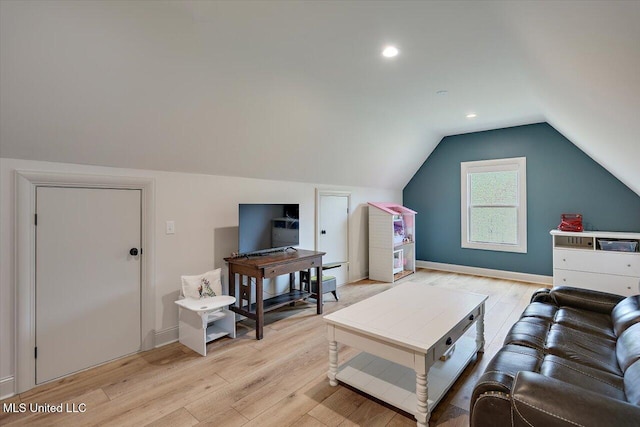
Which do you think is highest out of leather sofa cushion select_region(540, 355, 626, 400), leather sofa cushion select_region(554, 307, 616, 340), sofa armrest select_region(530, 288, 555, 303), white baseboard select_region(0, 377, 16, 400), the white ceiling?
the white ceiling

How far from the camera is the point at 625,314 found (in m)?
2.04

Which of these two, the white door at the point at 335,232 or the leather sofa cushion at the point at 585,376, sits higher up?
the white door at the point at 335,232

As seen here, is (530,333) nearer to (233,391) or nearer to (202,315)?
(233,391)

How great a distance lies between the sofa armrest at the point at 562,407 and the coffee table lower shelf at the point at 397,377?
2.70 ft

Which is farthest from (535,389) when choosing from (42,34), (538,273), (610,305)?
(538,273)

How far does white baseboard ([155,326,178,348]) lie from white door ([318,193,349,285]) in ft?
7.35

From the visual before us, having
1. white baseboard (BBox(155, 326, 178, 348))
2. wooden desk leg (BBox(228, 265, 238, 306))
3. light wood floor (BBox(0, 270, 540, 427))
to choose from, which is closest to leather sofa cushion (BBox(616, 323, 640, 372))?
light wood floor (BBox(0, 270, 540, 427))

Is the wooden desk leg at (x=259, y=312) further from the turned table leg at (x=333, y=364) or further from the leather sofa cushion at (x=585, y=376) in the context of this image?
the leather sofa cushion at (x=585, y=376)

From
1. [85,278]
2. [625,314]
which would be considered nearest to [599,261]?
[625,314]

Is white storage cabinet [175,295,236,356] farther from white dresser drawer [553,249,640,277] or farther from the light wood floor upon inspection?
white dresser drawer [553,249,640,277]

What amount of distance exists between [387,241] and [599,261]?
2.80 meters

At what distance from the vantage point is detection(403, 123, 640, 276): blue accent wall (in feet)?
15.1

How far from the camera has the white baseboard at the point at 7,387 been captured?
217 cm

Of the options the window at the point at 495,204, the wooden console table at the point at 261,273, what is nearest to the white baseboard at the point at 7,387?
the wooden console table at the point at 261,273
